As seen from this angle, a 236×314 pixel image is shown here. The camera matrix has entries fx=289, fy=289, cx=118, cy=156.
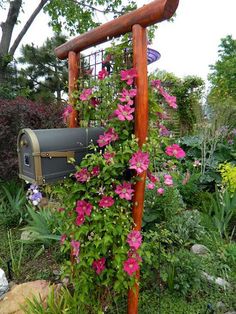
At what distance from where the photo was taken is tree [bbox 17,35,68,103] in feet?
34.4

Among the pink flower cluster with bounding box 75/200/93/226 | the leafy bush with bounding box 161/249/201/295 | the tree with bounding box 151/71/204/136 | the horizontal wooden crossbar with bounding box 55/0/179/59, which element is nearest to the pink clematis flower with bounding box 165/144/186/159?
the pink flower cluster with bounding box 75/200/93/226

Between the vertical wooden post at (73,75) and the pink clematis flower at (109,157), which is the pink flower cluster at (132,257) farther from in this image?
the vertical wooden post at (73,75)

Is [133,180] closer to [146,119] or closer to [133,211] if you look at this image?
[133,211]

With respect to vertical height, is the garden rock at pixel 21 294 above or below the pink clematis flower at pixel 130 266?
below

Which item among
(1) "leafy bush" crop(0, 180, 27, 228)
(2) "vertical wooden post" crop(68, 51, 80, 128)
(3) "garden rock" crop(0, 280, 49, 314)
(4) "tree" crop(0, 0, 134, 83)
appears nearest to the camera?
(2) "vertical wooden post" crop(68, 51, 80, 128)

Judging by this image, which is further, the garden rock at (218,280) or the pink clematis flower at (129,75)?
the garden rock at (218,280)

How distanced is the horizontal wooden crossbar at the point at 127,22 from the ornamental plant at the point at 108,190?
0.18 m

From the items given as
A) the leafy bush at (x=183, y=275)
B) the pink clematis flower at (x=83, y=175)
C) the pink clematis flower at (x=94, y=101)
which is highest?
the pink clematis flower at (x=94, y=101)

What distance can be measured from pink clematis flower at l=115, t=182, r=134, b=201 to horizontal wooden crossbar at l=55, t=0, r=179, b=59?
768mm

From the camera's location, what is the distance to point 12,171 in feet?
10.7

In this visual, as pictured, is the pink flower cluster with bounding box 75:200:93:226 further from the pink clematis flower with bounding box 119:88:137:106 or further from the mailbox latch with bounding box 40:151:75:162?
the pink clematis flower with bounding box 119:88:137:106

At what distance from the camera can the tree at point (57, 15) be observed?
7320mm

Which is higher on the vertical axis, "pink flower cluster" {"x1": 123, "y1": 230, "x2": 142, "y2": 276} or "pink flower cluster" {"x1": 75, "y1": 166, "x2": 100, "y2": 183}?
"pink flower cluster" {"x1": 75, "y1": 166, "x2": 100, "y2": 183}

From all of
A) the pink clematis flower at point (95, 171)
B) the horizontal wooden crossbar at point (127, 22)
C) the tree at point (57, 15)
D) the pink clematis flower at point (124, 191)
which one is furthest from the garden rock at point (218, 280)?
the tree at point (57, 15)
